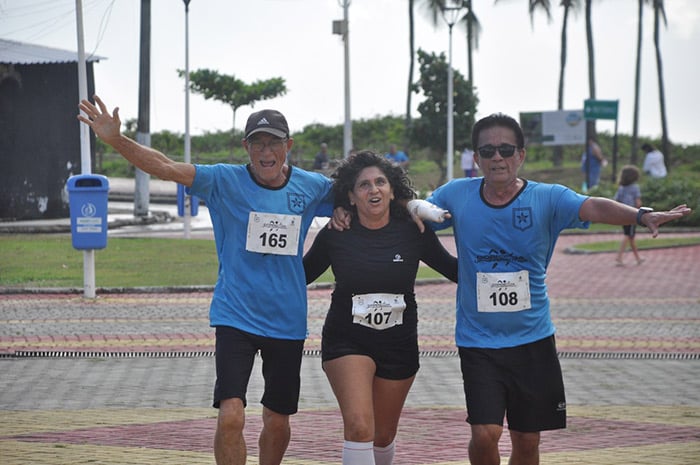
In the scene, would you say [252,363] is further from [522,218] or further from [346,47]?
[346,47]

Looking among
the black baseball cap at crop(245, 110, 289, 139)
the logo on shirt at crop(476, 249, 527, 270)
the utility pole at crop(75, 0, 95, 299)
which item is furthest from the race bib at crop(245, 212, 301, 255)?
the utility pole at crop(75, 0, 95, 299)

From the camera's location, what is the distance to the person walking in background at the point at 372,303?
6316mm

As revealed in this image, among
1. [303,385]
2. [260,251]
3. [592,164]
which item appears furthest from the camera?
[592,164]

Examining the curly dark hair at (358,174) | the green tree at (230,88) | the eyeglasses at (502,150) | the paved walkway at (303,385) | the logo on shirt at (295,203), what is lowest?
the paved walkway at (303,385)

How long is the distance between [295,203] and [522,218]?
1176 millimetres

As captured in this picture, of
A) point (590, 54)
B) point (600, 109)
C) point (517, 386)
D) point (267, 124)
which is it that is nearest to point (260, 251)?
point (267, 124)

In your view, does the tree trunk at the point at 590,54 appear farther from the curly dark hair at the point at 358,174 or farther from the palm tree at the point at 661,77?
the curly dark hair at the point at 358,174

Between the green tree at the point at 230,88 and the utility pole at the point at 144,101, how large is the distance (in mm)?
18346

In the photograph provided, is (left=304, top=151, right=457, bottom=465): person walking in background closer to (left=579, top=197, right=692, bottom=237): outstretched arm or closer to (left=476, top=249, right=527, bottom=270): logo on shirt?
(left=476, top=249, right=527, bottom=270): logo on shirt

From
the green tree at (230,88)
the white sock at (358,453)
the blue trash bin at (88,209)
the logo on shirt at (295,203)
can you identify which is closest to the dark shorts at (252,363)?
the white sock at (358,453)

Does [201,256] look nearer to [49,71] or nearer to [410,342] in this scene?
[49,71]

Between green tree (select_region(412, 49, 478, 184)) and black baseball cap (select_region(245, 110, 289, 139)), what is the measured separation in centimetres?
4250

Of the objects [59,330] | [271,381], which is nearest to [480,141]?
[271,381]

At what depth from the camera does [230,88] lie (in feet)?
179
